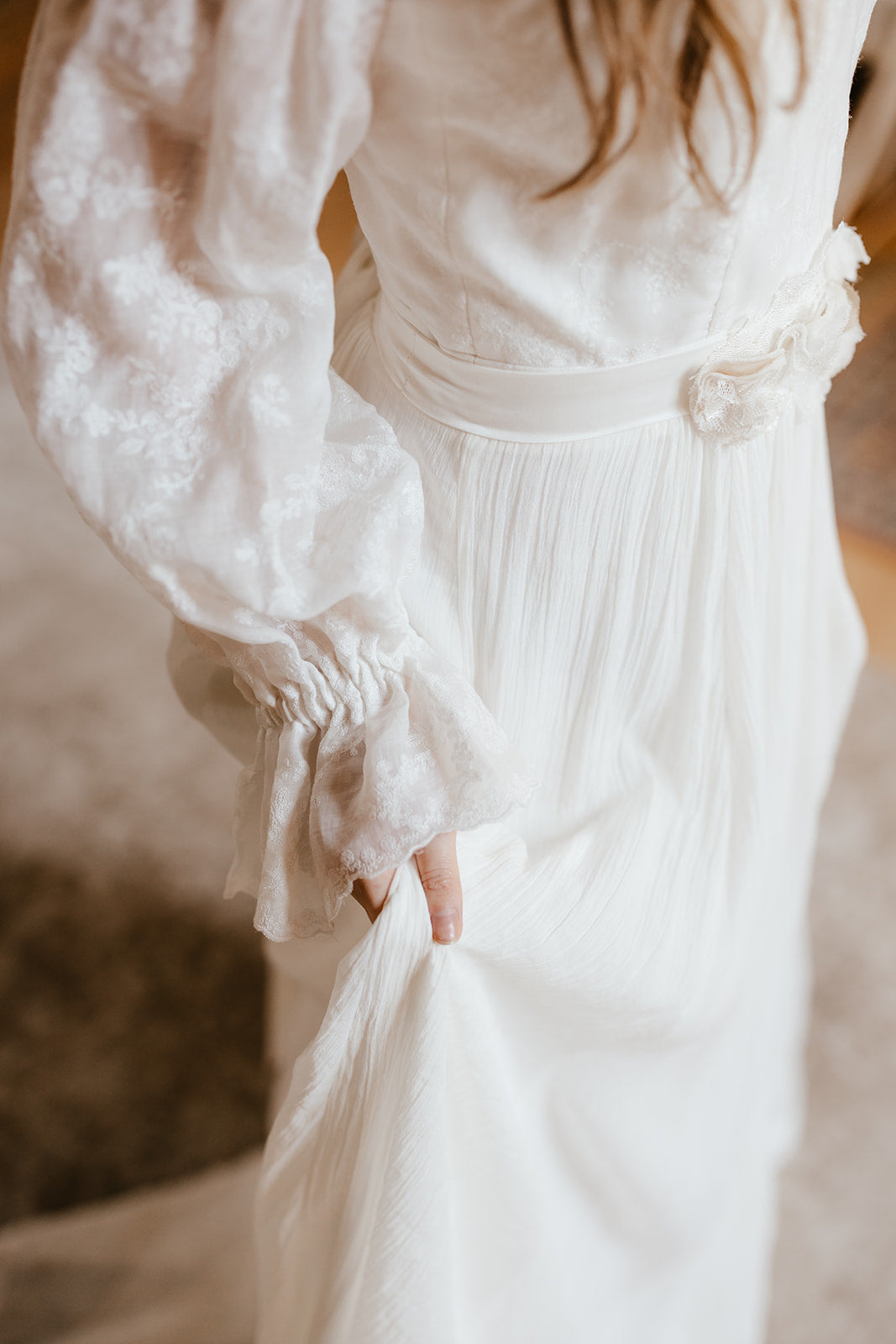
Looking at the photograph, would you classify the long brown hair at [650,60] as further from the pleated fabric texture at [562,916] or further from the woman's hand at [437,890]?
the woman's hand at [437,890]

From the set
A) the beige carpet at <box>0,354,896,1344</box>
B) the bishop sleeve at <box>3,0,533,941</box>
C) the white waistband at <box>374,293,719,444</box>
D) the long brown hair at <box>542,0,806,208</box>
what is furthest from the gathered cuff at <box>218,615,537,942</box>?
the beige carpet at <box>0,354,896,1344</box>

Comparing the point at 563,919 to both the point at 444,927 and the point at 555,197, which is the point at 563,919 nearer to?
the point at 444,927

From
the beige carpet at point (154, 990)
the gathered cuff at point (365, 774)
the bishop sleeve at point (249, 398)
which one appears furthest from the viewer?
the beige carpet at point (154, 990)

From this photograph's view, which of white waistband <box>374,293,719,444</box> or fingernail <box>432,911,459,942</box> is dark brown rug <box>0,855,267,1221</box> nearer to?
fingernail <box>432,911,459,942</box>

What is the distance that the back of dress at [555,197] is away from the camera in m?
0.50

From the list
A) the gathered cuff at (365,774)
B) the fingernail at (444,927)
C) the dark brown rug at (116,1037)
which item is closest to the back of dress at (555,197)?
the gathered cuff at (365,774)

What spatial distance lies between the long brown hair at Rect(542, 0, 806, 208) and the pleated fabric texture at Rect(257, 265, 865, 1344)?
0.19m

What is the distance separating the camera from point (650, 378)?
643mm

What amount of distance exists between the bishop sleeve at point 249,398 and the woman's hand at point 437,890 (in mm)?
29

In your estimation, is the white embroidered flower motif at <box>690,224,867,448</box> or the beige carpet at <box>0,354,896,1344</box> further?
the beige carpet at <box>0,354,896,1344</box>

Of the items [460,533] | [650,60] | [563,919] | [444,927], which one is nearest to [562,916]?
[563,919]

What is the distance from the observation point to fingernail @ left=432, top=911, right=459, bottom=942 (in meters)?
0.63

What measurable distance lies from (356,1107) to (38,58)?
0.62 m

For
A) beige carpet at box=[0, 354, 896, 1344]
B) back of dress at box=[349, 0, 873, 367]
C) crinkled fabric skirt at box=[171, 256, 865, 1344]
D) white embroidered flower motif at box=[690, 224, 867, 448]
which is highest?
back of dress at box=[349, 0, 873, 367]
